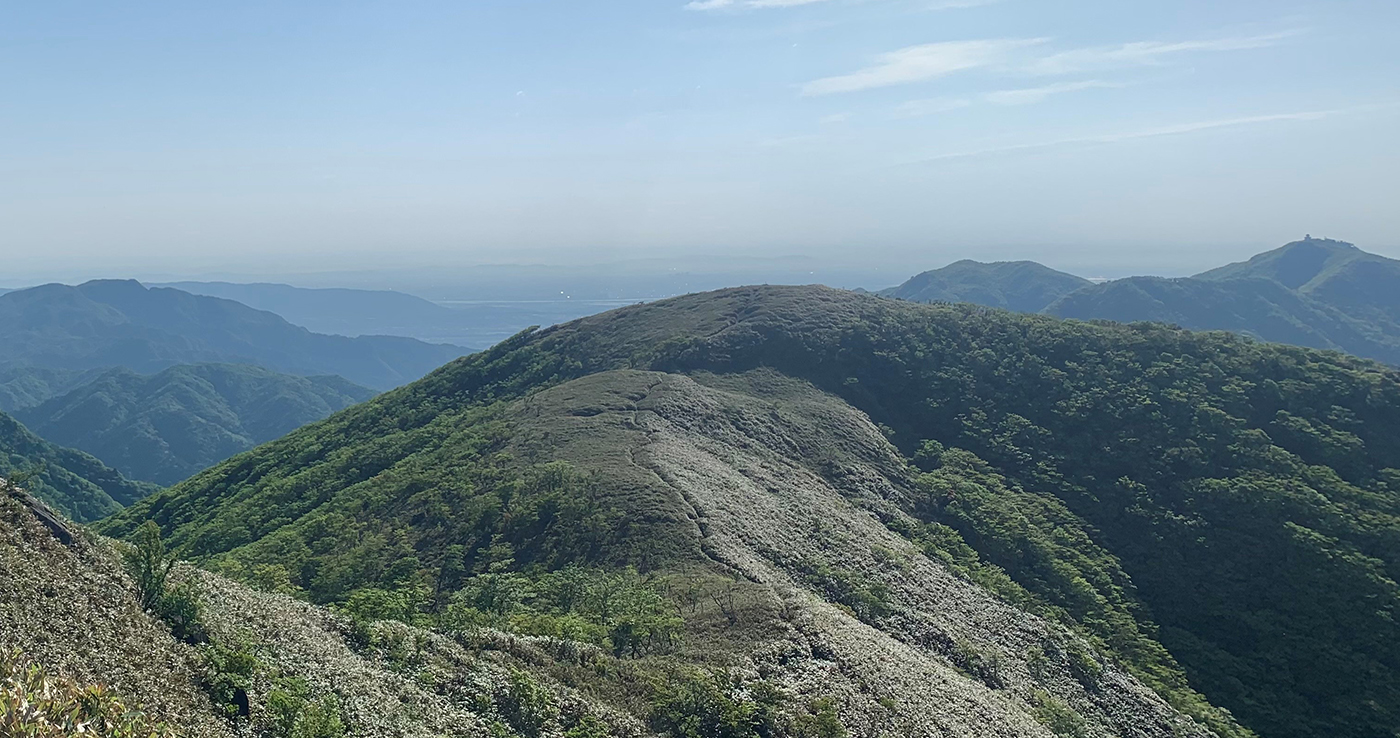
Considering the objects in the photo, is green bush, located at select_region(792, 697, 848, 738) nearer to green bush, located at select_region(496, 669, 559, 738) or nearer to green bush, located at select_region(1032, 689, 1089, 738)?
green bush, located at select_region(496, 669, 559, 738)

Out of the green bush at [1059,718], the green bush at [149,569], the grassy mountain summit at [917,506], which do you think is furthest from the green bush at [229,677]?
the green bush at [1059,718]

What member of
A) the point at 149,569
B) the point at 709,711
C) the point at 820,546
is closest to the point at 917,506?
the point at 820,546

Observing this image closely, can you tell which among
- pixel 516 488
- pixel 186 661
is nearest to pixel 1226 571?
pixel 516 488

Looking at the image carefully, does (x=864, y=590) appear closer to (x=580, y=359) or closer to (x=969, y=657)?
(x=969, y=657)

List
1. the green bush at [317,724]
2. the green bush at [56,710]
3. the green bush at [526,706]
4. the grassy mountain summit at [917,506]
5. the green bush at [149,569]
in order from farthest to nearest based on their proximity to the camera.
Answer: the grassy mountain summit at [917,506] → the green bush at [526,706] → the green bush at [149,569] → the green bush at [317,724] → the green bush at [56,710]

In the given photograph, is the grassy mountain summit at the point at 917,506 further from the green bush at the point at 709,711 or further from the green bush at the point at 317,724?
the green bush at the point at 317,724

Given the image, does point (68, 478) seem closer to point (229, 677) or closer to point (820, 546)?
point (820, 546)

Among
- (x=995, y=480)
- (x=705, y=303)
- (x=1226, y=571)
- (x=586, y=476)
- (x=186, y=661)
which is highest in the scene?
(x=705, y=303)
